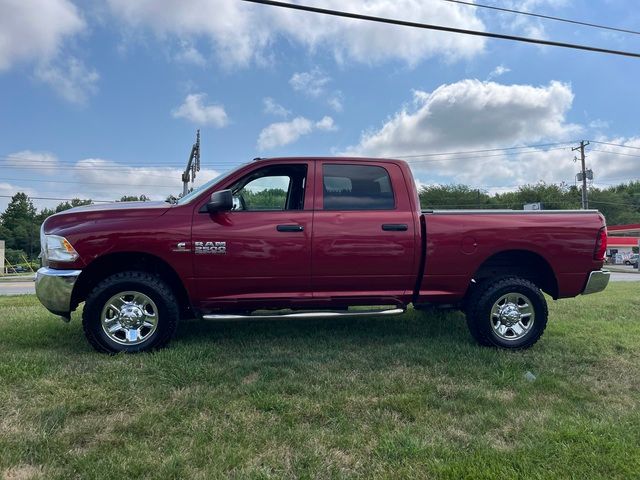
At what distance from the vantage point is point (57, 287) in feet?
14.4

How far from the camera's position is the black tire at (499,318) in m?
4.88

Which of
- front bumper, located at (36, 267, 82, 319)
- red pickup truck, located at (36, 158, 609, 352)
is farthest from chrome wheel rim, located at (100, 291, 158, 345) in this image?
front bumper, located at (36, 267, 82, 319)

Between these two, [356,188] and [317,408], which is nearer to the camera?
[317,408]

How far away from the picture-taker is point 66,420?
3.09 metres

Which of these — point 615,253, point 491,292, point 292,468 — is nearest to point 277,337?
point 491,292

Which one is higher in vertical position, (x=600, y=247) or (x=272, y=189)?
(x=272, y=189)

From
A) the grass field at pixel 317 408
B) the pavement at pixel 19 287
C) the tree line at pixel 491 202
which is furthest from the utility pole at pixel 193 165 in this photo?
the tree line at pixel 491 202

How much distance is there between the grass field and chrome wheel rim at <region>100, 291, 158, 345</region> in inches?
10.0

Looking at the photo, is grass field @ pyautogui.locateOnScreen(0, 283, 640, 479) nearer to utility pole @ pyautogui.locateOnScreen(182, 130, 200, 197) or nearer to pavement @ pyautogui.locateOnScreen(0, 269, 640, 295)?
pavement @ pyautogui.locateOnScreen(0, 269, 640, 295)

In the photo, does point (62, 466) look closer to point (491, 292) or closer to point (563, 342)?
point (491, 292)

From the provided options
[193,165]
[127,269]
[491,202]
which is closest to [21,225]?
[193,165]

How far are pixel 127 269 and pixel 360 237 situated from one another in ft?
7.53

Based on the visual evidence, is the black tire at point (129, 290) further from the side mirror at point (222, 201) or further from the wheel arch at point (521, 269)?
the wheel arch at point (521, 269)

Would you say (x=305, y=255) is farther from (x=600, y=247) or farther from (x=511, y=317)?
(x=600, y=247)
